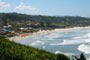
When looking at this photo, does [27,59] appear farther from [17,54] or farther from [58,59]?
[58,59]

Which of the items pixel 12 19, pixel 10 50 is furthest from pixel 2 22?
pixel 10 50

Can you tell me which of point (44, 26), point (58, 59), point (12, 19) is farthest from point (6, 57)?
point (12, 19)

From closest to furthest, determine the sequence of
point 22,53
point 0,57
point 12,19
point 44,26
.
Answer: point 0,57, point 22,53, point 44,26, point 12,19

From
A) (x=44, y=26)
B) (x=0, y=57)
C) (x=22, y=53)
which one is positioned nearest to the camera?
(x=0, y=57)

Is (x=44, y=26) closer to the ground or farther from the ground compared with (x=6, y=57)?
closer to the ground

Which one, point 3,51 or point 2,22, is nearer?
point 3,51

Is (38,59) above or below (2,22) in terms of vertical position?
above

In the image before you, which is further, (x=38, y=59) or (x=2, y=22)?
(x=2, y=22)

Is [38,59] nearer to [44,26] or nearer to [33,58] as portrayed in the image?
[33,58]

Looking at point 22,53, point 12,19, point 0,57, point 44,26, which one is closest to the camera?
point 0,57
